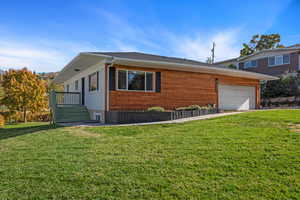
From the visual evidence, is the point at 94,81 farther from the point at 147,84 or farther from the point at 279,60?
the point at 279,60

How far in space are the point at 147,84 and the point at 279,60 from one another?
60.4 feet

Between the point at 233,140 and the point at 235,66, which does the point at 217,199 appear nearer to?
the point at 233,140

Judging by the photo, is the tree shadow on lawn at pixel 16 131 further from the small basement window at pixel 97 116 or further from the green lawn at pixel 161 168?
the small basement window at pixel 97 116

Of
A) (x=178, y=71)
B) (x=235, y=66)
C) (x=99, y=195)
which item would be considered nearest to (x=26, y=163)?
(x=99, y=195)

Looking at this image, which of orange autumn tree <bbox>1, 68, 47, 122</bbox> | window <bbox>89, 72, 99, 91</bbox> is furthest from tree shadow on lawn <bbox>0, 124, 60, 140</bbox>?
orange autumn tree <bbox>1, 68, 47, 122</bbox>

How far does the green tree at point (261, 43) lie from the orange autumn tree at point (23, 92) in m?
34.6

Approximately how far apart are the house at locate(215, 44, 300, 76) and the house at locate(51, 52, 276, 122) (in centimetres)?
924

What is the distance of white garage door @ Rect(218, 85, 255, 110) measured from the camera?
12.7 meters

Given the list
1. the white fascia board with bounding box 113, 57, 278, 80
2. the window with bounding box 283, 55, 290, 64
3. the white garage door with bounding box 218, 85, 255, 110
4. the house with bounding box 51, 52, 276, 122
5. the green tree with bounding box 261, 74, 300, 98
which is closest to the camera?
the white fascia board with bounding box 113, 57, 278, 80

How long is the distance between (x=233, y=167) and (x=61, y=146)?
399 centimetres

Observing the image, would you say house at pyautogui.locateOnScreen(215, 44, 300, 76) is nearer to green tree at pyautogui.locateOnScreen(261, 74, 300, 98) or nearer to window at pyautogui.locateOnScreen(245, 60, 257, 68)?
window at pyautogui.locateOnScreen(245, 60, 257, 68)

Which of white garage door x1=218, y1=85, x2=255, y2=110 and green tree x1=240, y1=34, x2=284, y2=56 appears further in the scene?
green tree x1=240, y1=34, x2=284, y2=56

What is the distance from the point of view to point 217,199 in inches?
91.7

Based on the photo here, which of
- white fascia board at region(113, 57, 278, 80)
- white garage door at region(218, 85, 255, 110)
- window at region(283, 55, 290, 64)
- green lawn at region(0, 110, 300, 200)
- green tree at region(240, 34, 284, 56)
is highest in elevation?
green tree at region(240, 34, 284, 56)
